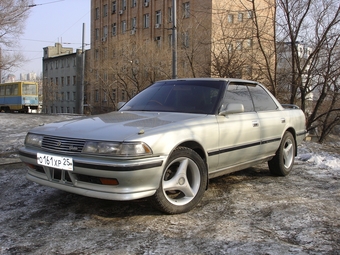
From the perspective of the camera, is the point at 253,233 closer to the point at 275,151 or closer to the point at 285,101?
the point at 275,151

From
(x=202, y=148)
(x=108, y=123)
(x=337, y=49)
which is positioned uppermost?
(x=337, y=49)

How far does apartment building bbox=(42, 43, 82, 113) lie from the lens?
60.9m

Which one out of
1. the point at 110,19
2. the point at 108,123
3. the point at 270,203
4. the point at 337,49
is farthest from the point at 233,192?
the point at 110,19

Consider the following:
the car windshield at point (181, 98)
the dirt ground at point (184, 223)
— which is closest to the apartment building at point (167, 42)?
the car windshield at point (181, 98)

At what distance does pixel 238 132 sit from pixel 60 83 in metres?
64.2

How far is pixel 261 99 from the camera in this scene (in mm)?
5297

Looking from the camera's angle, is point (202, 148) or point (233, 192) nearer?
point (202, 148)

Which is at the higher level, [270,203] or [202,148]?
[202,148]

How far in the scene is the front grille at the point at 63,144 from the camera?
131 inches

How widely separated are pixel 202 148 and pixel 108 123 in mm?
1052

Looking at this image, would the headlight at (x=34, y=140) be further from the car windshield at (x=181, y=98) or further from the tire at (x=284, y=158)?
the tire at (x=284, y=158)

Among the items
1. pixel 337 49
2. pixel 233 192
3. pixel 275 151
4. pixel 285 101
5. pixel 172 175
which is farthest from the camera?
pixel 285 101

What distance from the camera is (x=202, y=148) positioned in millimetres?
3861

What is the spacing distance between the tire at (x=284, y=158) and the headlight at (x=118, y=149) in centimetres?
278
